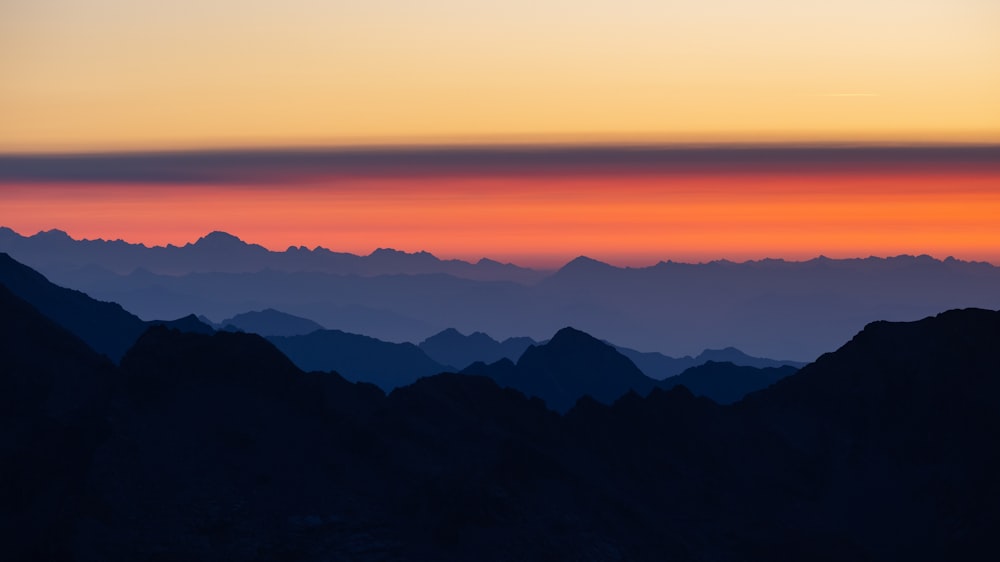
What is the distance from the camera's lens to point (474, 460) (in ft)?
387

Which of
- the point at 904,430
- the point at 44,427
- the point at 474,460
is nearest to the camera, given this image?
the point at 44,427

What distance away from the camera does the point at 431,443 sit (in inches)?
4786

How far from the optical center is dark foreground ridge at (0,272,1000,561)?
4063 inches

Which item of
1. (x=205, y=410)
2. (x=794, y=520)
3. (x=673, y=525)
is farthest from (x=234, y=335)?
(x=794, y=520)

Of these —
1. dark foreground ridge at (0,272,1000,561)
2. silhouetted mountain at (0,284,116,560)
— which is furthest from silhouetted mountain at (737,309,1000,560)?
silhouetted mountain at (0,284,116,560)

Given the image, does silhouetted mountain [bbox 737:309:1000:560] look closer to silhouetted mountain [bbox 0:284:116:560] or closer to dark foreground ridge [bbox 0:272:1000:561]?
dark foreground ridge [bbox 0:272:1000:561]

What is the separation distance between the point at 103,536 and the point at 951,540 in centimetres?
6807

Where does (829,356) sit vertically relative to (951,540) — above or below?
above

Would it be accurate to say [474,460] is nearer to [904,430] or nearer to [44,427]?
[44,427]

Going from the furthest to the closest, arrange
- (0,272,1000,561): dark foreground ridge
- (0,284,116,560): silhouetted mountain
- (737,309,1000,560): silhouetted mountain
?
1. (737,309,1000,560): silhouetted mountain
2. (0,272,1000,561): dark foreground ridge
3. (0,284,116,560): silhouetted mountain

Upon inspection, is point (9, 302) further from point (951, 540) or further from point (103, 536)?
point (951, 540)

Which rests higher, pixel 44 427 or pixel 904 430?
pixel 44 427

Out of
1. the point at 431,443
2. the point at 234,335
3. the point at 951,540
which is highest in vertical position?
the point at 234,335

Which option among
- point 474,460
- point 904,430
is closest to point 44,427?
point 474,460
